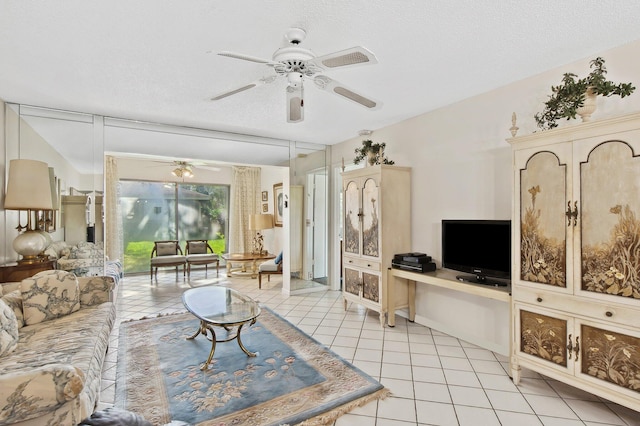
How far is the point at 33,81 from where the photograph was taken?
290 centimetres

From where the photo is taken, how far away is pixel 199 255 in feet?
21.9

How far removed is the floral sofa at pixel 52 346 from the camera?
4.82ft

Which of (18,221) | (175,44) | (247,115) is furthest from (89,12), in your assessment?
(18,221)

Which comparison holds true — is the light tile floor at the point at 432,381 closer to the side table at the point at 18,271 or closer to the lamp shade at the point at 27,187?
the side table at the point at 18,271

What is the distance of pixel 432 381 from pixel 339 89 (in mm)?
2346

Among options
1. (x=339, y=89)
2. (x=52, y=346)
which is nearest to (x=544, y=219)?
(x=339, y=89)

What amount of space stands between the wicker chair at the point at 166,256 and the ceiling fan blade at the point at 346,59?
18.4ft

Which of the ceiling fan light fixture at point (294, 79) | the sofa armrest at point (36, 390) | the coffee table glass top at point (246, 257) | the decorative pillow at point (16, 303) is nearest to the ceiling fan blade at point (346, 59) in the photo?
the ceiling fan light fixture at point (294, 79)

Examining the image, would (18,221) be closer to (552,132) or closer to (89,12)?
(89,12)

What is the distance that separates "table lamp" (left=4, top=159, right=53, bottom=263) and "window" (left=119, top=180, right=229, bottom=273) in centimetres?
382

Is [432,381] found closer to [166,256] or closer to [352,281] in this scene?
[352,281]

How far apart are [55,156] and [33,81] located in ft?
3.48

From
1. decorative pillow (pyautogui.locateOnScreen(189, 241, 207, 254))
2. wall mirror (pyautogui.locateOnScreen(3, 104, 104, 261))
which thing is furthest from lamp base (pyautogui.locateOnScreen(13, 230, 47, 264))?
decorative pillow (pyautogui.locateOnScreen(189, 241, 207, 254))

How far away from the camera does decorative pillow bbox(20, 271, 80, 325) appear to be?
8.50 ft
